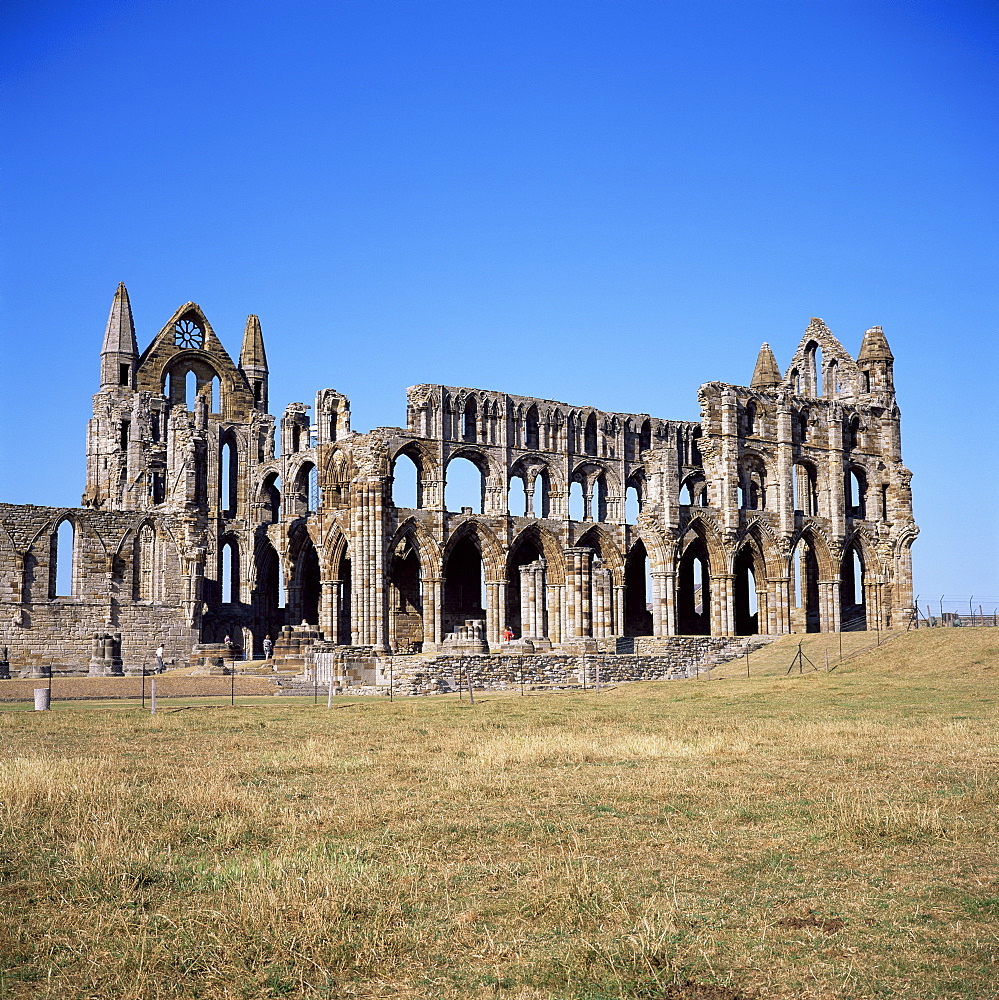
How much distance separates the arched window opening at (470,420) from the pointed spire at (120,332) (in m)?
24.0

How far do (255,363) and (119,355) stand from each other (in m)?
7.73

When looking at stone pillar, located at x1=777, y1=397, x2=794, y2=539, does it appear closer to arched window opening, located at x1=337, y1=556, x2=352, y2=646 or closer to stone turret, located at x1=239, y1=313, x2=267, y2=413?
arched window opening, located at x1=337, y1=556, x2=352, y2=646

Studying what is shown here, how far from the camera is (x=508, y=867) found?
29.3 ft

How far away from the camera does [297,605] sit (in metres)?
59.0

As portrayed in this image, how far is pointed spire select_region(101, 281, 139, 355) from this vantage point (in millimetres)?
67375

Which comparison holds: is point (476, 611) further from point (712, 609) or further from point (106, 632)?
point (106, 632)

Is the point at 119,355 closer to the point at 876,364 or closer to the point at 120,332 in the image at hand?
the point at 120,332

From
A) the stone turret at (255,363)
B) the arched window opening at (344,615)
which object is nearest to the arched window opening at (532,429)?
the arched window opening at (344,615)

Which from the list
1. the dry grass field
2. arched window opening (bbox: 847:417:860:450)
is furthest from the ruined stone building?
the dry grass field

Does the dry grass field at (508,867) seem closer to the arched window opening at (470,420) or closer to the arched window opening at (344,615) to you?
the arched window opening at (470,420)

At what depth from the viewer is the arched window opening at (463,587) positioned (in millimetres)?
59438

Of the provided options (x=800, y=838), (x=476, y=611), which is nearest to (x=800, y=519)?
(x=476, y=611)

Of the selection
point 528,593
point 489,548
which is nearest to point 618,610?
point 528,593

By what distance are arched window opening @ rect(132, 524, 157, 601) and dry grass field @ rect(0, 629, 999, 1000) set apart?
31896mm
